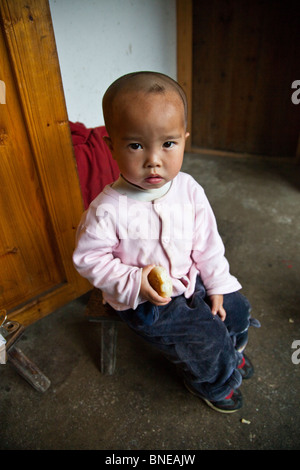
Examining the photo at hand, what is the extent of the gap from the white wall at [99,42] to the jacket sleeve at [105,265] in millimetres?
1433

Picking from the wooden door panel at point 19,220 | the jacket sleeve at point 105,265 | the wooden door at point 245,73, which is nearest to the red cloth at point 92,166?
the wooden door panel at point 19,220

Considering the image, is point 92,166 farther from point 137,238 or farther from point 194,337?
point 194,337

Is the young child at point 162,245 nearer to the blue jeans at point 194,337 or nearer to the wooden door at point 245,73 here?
the blue jeans at point 194,337

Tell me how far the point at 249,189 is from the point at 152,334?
188cm

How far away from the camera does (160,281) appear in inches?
32.9

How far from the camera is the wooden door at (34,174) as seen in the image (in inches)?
39.2

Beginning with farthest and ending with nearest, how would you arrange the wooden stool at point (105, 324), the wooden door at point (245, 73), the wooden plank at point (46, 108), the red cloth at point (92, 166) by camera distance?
the wooden door at point (245, 73), the red cloth at point (92, 166), the wooden stool at point (105, 324), the wooden plank at point (46, 108)

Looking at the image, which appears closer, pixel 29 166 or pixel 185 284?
pixel 185 284

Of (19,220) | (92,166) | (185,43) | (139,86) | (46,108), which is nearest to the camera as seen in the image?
(139,86)

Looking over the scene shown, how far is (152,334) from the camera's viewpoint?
0.94 meters

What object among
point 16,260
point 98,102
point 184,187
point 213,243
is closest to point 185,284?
point 213,243

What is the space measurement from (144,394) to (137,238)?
628mm

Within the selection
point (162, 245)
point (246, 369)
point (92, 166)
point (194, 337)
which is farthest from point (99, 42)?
point (246, 369)

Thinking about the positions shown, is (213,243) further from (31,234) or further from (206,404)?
(31,234)
